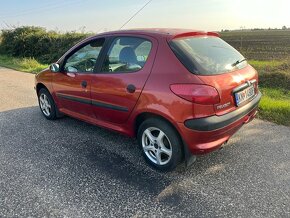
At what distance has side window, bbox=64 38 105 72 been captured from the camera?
4.28 meters

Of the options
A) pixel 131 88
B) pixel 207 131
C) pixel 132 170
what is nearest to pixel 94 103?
pixel 131 88

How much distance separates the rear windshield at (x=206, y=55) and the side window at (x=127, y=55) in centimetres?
41

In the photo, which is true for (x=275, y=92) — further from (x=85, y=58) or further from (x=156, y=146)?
(x=85, y=58)

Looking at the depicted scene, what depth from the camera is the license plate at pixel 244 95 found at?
11.3 ft

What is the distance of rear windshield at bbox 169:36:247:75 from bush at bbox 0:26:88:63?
44.7 feet

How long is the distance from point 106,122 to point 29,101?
358cm

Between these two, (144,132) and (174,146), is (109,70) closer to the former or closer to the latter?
(144,132)

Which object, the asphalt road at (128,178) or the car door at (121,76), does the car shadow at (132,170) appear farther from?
the car door at (121,76)

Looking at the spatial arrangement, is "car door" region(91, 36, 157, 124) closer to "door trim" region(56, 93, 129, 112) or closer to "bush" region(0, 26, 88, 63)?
"door trim" region(56, 93, 129, 112)

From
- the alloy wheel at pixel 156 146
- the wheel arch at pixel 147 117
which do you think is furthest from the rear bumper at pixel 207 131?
the alloy wheel at pixel 156 146

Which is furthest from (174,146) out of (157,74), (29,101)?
(29,101)

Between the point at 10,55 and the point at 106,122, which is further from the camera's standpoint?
the point at 10,55

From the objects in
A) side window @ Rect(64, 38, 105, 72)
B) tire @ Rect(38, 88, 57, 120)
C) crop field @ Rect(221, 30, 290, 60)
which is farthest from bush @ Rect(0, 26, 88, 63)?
side window @ Rect(64, 38, 105, 72)

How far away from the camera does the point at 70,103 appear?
4805 millimetres
